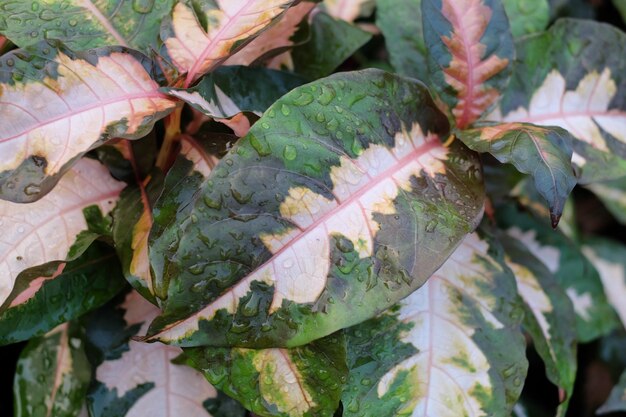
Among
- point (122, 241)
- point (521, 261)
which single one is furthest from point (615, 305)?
point (122, 241)

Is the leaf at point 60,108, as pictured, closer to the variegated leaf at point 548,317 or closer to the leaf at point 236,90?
the leaf at point 236,90

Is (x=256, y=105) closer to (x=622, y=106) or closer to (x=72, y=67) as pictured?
(x=72, y=67)

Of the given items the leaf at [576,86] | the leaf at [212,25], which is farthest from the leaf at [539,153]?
the leaf at [212,25]

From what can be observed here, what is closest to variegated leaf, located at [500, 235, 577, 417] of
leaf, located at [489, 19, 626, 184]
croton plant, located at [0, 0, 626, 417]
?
croton plant, located at [0, 0, 626, 417]

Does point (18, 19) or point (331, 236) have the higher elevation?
point (18, 19)

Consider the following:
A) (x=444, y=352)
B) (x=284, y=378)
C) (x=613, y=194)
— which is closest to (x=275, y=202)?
(x=284, y=378)

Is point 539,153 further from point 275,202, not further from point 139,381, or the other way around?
point 139,381

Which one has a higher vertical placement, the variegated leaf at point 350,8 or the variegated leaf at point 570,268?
the variegated leaf at point 350,8
